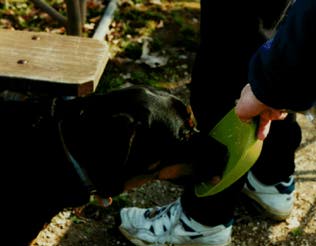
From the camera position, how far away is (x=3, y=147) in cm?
227

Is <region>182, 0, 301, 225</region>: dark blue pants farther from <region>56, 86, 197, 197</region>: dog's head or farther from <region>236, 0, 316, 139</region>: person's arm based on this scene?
<region>236, 0, 316, 139</region>: person's arm

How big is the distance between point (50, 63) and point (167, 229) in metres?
1.08

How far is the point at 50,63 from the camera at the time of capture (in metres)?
2.63

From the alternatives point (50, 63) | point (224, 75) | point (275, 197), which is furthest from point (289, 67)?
point (275, 197)

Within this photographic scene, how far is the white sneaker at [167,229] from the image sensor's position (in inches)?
108

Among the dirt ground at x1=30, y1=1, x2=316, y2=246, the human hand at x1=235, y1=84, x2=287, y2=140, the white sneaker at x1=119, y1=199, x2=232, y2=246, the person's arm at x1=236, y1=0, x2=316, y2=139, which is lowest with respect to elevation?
the dirt ground at x1=30, y1=1, x2=316, y2=246

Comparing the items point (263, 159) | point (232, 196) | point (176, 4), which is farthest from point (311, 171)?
point (176, 4)

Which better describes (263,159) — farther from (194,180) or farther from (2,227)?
(2,227)

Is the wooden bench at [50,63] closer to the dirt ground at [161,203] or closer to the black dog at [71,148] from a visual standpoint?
the black dog at [71,148]

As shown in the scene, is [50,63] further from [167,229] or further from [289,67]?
[289,67]

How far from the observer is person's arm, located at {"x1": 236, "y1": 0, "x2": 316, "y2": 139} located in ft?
4.85

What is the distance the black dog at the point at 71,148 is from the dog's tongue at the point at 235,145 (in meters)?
0.26

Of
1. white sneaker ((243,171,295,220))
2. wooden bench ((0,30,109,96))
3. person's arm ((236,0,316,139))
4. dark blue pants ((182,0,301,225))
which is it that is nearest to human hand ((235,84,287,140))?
person's arm ((236,0,316,139))

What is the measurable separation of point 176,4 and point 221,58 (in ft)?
9.68
